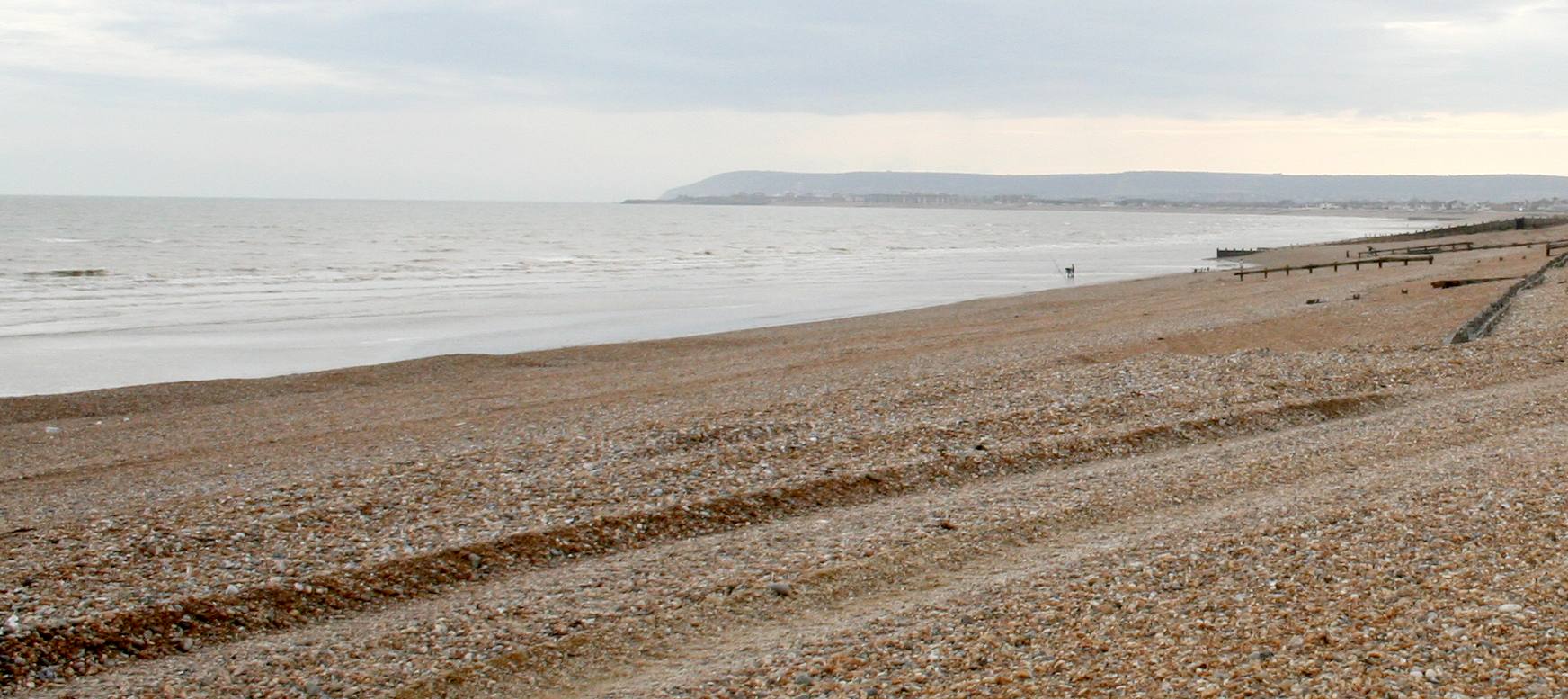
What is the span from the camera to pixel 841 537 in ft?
26.5

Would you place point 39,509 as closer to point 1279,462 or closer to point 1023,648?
point 1023,648

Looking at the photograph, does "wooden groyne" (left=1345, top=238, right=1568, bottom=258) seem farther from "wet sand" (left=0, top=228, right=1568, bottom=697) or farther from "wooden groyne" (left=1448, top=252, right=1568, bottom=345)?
"wet sand" (left=0, top=228, right=1568, bottom=697)

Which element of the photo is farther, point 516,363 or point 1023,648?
point 516,363

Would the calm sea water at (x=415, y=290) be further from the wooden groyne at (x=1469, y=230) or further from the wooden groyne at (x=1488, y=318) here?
the wooden groyne at (x=1488, y=318)

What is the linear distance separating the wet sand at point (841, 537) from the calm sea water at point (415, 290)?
26.0 feet

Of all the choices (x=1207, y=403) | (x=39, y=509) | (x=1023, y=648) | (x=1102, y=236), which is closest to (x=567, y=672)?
(x=1023, y=648)

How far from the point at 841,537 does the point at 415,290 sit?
34.4 m

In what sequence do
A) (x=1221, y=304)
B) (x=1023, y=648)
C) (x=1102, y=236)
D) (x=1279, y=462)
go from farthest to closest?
(x=1102, y=236) < (x=1221, y=304) < (x=1279, y=462) < (x=1023, y=648)

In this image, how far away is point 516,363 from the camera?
20047 mm

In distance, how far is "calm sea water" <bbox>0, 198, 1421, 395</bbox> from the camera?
2339 centimetres

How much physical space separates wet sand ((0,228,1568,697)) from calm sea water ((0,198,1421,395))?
7.94 meters

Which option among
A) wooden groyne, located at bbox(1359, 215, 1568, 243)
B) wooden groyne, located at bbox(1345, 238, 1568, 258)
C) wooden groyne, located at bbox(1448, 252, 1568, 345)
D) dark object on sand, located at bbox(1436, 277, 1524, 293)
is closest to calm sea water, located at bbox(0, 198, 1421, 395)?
wooden groyne, located at bbox(1345, 238, 1568, 258)

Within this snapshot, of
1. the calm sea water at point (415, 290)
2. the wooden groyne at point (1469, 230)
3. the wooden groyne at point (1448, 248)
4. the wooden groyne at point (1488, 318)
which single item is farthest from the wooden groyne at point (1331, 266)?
the wooden groyne at point (1469, 230)

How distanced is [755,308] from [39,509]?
22956mm
